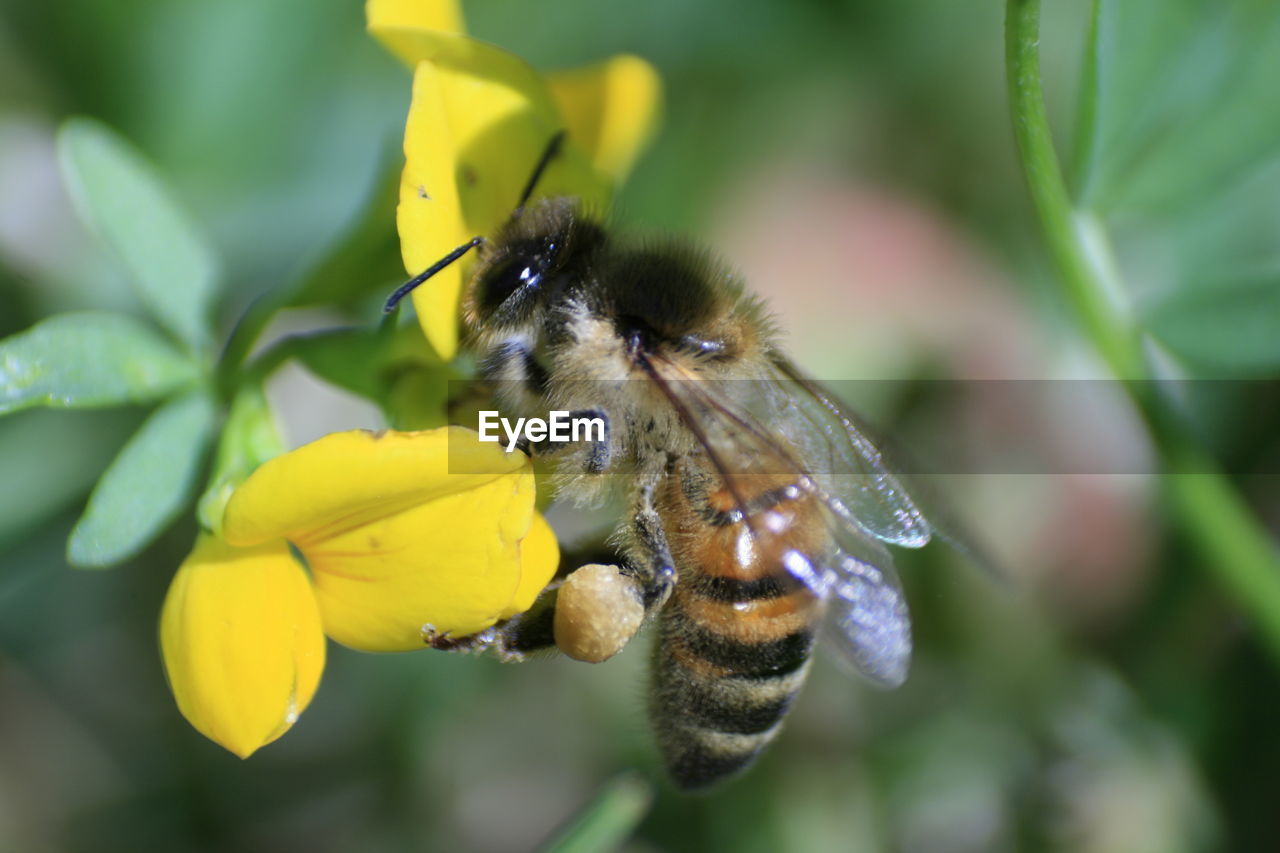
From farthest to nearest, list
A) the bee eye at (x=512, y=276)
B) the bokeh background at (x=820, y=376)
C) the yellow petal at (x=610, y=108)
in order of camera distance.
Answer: the bokeh background at (x=820, y=376), the yellow petal at (x=610, y=108), the bee eye at (x=512, y=276)

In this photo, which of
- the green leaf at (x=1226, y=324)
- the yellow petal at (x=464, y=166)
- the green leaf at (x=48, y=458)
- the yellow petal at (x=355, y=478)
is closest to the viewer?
the yellow petal at (x=355, y=478)

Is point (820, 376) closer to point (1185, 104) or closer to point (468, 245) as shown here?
point (1185, 104)

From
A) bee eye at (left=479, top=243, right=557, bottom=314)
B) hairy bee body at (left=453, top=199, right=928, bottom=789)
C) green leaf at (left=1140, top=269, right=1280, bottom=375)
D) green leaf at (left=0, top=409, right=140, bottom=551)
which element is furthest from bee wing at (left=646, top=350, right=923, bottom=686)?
green leaf at (left=0, top=409, right=140, bottom=551)

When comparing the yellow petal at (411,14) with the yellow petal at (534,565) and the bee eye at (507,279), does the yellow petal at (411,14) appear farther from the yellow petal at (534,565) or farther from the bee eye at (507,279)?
the yellow petal at (534,565)

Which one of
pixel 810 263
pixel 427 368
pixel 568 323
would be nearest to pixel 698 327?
pixel 568 323

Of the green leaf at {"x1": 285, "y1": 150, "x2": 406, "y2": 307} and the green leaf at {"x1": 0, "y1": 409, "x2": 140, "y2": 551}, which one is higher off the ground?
the green leaf at {"x1": 285, "y1": 150, "x2": 406, "y2": 307}

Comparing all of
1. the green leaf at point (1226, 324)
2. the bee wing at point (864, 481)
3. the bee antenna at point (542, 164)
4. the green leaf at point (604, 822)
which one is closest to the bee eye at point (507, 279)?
the bee antenna at point (542, 164)

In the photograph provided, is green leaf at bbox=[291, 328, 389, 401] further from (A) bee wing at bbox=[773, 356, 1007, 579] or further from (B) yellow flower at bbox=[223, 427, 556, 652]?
(A) bee wing at bbox=[773, 356, 1007, 579]
